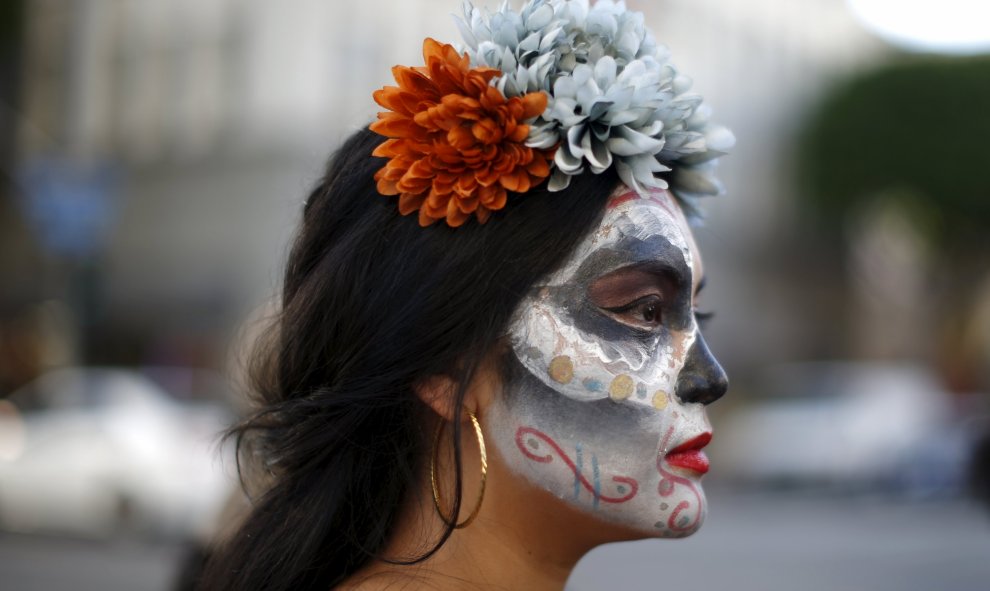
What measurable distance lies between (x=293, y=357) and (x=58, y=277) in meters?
17.3

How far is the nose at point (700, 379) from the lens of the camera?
7.34ft

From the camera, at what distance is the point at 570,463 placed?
2189 millimetres

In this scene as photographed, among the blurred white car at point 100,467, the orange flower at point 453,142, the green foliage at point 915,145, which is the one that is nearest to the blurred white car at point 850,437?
the blurred white car at point 100,467

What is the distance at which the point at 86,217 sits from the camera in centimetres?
1290

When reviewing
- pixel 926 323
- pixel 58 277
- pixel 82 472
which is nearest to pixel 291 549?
pixel 82 472

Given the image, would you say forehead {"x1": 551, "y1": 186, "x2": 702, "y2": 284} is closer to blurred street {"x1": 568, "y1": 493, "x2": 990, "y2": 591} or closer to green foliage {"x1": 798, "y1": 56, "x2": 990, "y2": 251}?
blurred street {"x1": 568, "y1": 493, "x2": 990, "y2": 591}

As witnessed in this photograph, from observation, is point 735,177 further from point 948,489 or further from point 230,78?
point 948,489

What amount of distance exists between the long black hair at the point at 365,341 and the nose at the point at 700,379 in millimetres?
308

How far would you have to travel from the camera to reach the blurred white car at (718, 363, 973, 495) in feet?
53.1

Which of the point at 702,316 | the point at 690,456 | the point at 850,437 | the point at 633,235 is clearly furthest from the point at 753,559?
the point at 633,235

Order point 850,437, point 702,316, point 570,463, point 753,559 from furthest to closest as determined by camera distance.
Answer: point 850,437, point 753,559, point 702,316, point 570,463

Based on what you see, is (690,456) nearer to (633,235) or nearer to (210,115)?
(633,235)

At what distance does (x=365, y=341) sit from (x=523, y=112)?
51cm

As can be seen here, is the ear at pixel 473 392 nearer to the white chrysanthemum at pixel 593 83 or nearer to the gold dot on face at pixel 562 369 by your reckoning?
the gold dot on face at pixel 562 369
